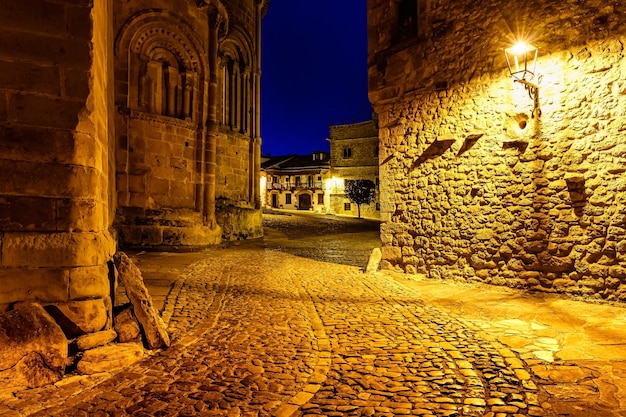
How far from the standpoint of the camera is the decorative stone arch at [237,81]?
645 inches

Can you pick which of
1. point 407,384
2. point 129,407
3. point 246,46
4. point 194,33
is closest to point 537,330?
point 407,384

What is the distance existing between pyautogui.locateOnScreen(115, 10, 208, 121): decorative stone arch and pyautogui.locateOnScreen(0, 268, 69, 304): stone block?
961cm

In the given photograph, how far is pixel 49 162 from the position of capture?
3.41 meters

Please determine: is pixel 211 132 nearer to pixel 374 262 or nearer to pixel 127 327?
pixel 374 262

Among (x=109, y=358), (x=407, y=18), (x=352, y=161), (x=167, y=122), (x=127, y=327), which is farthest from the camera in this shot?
(x=352, y=161)

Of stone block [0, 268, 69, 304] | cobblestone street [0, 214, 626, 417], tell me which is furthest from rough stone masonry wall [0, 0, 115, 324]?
cobblestone street [0, 214, 626, 417]

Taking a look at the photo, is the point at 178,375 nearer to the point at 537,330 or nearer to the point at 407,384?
the point at 407,384

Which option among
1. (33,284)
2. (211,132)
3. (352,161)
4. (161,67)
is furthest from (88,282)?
(352,161)

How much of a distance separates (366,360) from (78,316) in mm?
2545

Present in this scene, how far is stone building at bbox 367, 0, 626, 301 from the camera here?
17.7ft

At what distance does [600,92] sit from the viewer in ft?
17.8

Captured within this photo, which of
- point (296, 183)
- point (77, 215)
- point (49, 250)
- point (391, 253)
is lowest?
point (391, 253)

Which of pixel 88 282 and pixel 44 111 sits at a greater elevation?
pixel 44 111

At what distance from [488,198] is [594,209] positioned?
1.46m
